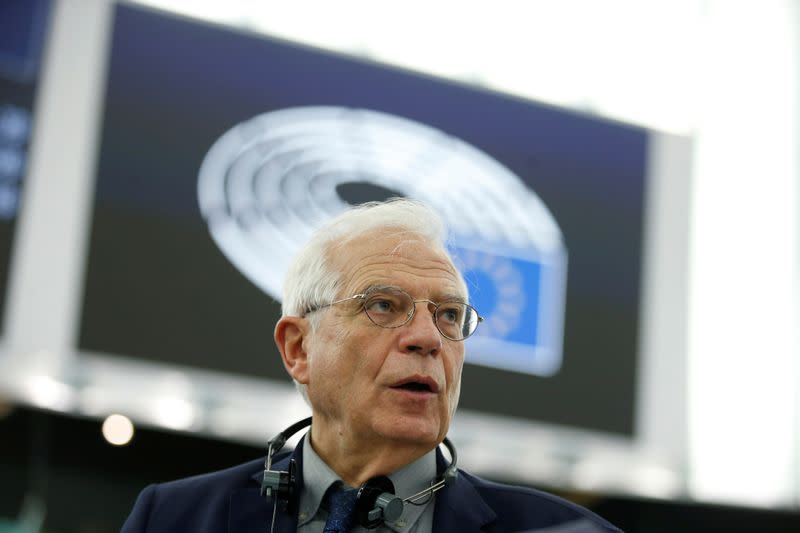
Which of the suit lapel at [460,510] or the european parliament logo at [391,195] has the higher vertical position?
the european parliament logo at [391,195]

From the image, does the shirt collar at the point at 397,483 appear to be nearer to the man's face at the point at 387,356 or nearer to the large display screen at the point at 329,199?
the man's face at the point at 387,356

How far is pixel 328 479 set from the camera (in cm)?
178

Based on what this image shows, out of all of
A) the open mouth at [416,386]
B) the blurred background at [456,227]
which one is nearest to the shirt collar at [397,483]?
the open mouth at [416,386]

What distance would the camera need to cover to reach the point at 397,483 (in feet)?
5.69

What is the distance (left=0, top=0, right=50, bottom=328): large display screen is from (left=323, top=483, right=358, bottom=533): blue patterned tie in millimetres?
3257

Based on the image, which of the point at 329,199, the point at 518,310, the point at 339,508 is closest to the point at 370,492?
the point at 339,508

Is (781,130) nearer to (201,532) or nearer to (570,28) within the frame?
(570,28)

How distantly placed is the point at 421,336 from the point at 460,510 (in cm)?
28

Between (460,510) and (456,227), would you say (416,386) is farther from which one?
(456,227)

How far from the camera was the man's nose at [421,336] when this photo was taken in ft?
5.75

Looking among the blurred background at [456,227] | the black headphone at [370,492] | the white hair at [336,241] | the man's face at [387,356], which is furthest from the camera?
the blurred background at [456,227]

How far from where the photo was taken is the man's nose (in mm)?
1754

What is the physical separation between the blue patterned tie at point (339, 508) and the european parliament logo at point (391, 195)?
130 inches

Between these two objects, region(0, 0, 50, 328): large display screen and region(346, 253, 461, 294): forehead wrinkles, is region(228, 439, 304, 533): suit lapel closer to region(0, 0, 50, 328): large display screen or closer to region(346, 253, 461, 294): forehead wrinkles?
region(346, 253, 461, 294): forehead wrinkles
